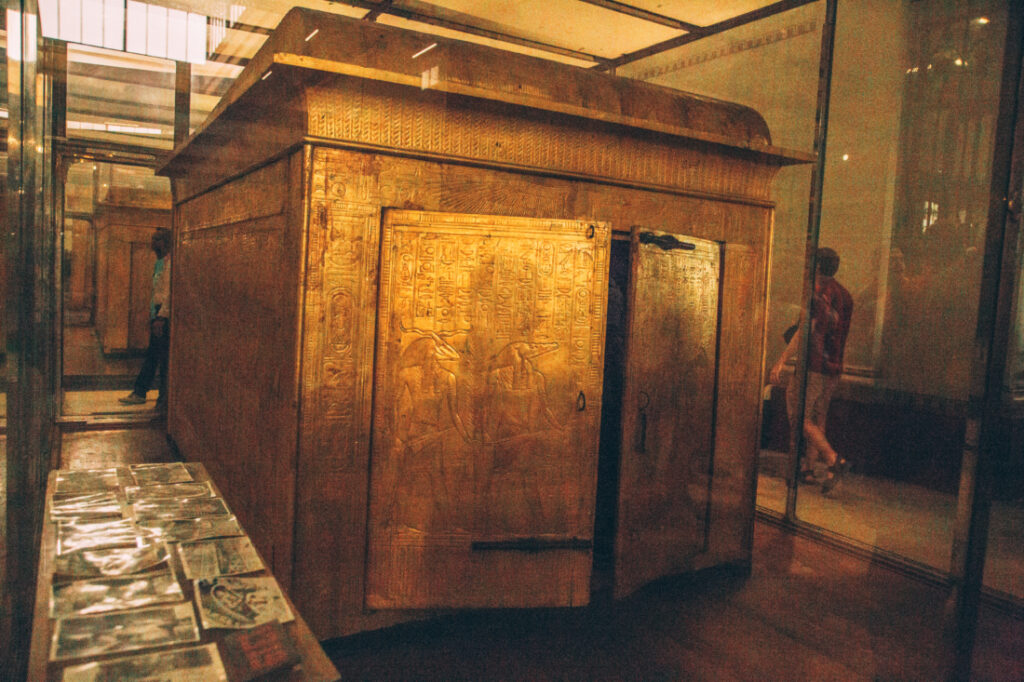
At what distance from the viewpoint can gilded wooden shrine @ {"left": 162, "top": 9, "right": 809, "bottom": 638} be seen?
2.98m

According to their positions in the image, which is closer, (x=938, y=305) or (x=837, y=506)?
(x=938, y=305)

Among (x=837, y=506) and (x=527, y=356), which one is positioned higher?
(x=527, y=356)

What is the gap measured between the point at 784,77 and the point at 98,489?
14.9 ft

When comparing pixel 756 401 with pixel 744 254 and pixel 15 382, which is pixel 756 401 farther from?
pixel 15 382

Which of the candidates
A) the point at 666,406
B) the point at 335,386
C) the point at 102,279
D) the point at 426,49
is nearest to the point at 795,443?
the point at 666,406

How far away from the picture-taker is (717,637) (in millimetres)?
3484

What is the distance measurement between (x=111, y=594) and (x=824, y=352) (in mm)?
4450

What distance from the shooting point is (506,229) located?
127 inches

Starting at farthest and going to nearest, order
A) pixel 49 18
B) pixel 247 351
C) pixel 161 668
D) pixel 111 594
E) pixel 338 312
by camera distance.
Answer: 1. pixel 247 351
2. pixel 338 312
3. pixel 49 18
4. pixel 111 594
5. pixel 161 668

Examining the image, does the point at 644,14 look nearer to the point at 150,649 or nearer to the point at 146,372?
the point at 150,649

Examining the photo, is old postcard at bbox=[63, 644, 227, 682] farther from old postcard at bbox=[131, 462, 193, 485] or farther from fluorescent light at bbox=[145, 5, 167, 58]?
fluorescent light at bbox=[145, 5, 167, 58]

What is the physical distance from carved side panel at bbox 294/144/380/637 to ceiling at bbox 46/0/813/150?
87cm

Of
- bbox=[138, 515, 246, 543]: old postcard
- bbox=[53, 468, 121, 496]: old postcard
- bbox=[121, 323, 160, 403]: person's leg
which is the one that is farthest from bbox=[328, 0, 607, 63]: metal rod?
bbox=[121, 323, 160, 403]: person's leg

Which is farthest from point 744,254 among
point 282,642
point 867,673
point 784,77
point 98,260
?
point 98,260
